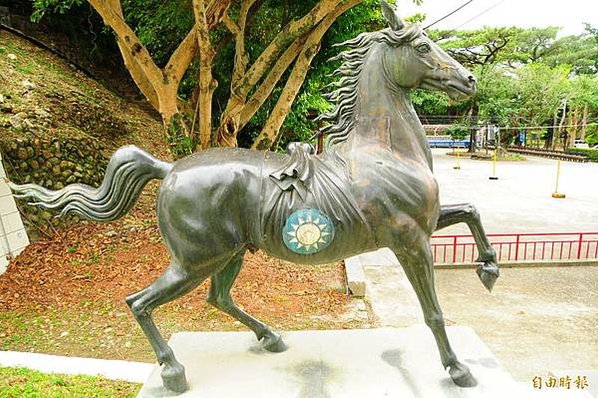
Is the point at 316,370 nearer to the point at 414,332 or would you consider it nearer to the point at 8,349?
the point at 414,332

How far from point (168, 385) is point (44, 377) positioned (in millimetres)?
1704

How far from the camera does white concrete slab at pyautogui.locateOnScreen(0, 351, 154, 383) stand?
401 cm

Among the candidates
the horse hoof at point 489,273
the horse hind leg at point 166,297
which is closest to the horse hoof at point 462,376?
the horse hoof at point 489,273

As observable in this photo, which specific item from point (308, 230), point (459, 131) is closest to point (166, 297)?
point (308, 230)

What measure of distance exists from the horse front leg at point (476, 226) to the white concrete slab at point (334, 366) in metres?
0.57

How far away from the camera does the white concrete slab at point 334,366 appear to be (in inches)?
108

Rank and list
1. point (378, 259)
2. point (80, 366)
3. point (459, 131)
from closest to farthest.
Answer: point (80, 366) < point (378, 259) < point (459, 131)

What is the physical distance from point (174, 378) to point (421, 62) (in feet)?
7.43

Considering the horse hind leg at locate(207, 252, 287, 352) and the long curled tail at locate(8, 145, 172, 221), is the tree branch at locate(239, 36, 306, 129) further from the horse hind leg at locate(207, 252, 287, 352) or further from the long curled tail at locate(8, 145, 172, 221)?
the long curled tail at locate(8, 145, 172, 221)

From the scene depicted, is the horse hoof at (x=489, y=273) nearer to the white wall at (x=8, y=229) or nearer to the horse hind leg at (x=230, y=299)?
the horse hind leg at (x=230, y=299)

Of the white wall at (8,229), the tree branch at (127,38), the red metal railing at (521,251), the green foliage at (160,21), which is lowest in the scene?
the red metal railing at (521,251)

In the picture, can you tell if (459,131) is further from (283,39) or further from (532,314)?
(283,39)

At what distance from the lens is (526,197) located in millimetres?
15516

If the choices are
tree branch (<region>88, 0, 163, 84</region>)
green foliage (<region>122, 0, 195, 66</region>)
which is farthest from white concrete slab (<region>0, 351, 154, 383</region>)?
green foliage (<region>122, 0, 195, 66</region>)
